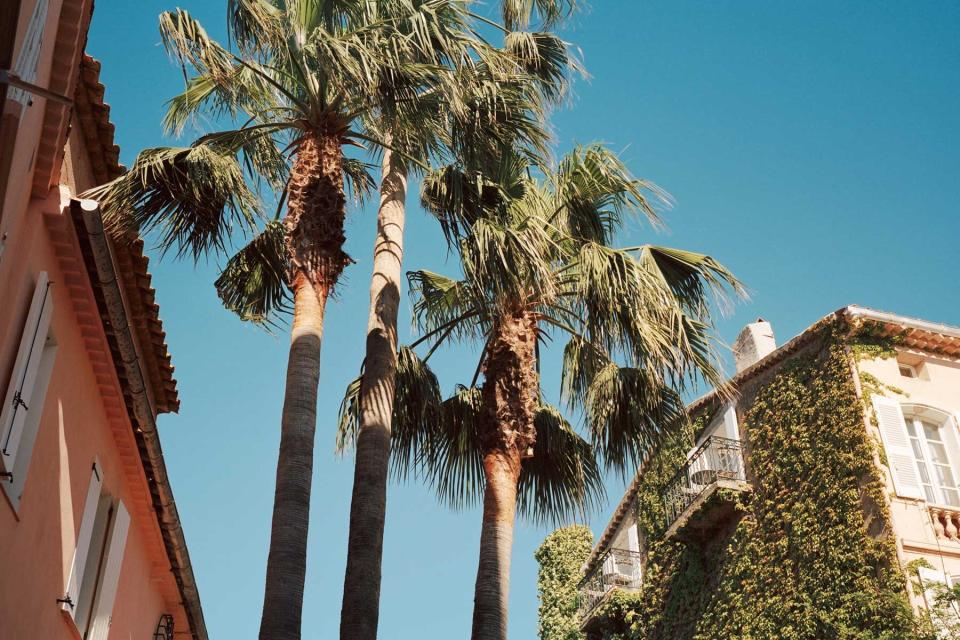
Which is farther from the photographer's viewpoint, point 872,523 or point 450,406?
point 872,523

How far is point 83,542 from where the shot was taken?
9.64 meters

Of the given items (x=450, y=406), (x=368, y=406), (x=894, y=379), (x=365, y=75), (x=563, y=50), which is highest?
(x=563, y=50)

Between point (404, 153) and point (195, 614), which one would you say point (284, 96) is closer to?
point (404, 153)

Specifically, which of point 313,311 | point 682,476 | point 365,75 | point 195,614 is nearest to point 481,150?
point 365,75

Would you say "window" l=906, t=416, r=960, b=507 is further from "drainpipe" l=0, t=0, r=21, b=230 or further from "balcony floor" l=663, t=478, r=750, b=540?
"drainpipe" l=0, t=0, r=21, b=230

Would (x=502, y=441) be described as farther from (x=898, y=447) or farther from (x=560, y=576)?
(x=560, y=576)

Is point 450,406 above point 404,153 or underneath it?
underneath

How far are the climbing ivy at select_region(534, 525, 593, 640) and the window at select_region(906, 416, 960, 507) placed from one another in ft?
43.1

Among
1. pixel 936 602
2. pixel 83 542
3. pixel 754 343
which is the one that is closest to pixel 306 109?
pixel 83 542

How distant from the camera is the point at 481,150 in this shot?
1239 centimetres

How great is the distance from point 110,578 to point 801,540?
41.6 feet

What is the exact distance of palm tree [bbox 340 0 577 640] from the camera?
1036 cm

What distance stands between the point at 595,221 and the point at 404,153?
321 centimetres

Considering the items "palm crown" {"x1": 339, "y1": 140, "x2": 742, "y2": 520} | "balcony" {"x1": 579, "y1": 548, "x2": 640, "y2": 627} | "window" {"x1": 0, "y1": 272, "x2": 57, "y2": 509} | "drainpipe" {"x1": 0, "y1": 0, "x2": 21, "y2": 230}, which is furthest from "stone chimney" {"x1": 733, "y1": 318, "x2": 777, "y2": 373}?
"drainpipe" {"x1": 0, "y1": 0, "x2": 21, "y2": 230}
